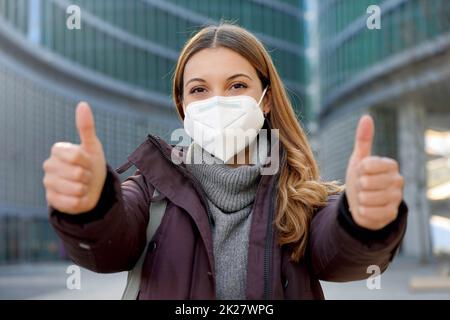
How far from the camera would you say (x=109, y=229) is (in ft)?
6.43

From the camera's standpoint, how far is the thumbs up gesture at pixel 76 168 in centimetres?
174

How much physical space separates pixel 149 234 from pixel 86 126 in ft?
1.95

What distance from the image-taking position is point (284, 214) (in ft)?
7.41

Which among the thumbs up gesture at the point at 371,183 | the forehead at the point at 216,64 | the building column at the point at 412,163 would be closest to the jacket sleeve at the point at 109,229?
the forehead at the point at 216,64

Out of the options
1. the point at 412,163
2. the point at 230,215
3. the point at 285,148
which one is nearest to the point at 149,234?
the point at 230,215

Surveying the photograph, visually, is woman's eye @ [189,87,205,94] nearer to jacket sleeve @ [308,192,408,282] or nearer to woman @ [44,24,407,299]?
woman @ [44,24,407,299]

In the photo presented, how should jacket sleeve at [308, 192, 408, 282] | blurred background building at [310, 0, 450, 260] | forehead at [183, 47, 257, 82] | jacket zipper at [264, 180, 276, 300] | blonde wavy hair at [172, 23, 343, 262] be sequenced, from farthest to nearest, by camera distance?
blurred background building at [310, 0, 450, 260]
forehead at [183, 47, 257, 82]
blonde wavy hair at [172, 23, 343, 262]
jacket zipper at [264, 180, 276, 300]
jacket sleeve at [308, 192, 408, 282]

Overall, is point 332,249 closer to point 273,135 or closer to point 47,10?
point 273,135

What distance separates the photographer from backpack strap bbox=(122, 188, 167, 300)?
2.19m

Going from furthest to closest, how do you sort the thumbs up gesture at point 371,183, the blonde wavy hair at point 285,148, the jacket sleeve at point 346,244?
1. the blonde wavy hair at point 285,148
2. the jacket sleeve at point 346,244
3. the thumbs up gesture at point 371,183

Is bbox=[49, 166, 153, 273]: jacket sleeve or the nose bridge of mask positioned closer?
bbox=[49, 166, 153, 273]: jacket sleeve

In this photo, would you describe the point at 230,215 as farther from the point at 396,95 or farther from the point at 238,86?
the point at 396,95

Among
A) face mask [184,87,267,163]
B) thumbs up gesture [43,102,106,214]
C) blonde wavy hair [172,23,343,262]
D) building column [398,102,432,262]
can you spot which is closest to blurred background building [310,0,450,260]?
building column [398,102,432,262]

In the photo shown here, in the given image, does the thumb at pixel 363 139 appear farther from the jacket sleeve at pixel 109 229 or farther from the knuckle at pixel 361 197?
the jacket sleeve at pixel 109 229
